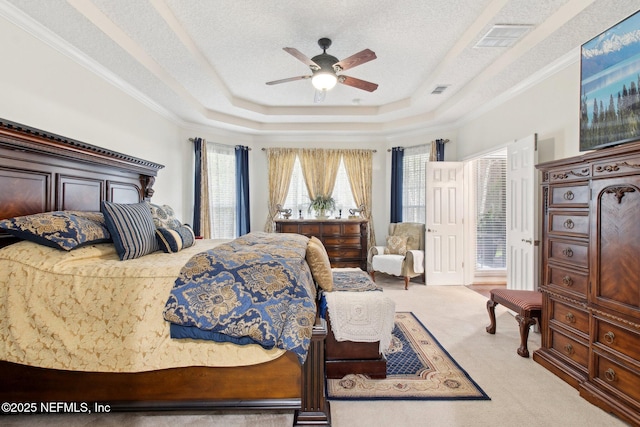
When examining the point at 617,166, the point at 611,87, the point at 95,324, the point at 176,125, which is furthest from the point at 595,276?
the point at 176,125

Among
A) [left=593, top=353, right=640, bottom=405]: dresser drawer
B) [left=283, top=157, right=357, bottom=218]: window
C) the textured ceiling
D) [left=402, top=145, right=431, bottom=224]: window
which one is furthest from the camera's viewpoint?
[left=283, top=157, right=357, bottom=218]: window

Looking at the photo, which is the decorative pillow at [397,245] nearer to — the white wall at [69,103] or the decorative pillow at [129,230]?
the white wall at [69,103]

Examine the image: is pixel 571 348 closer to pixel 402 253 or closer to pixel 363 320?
pixel 363 320

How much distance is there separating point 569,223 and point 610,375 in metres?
1.03

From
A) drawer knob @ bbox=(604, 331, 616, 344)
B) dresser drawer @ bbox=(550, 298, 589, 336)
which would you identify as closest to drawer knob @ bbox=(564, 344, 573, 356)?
dresser drawer @ bbox=(550, 298, 589, 336)

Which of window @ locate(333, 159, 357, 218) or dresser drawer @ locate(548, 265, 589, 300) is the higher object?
window @ locate(333, 159, 357, 218)

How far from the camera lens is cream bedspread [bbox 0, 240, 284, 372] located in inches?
69.6

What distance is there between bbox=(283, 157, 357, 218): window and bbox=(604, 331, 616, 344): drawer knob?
15.2 ft

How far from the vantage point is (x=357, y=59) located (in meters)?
2.92

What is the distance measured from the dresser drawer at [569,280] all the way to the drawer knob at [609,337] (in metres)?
0.27

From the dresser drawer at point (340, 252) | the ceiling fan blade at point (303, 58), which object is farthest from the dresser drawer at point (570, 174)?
the dresser drawer at point (340, 252)

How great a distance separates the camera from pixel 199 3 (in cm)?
266

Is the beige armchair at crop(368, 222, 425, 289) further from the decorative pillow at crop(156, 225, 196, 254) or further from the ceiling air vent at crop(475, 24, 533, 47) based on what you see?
the decorative pillow at crop(156, 225, 196, 254)

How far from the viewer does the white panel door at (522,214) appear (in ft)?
11.5
